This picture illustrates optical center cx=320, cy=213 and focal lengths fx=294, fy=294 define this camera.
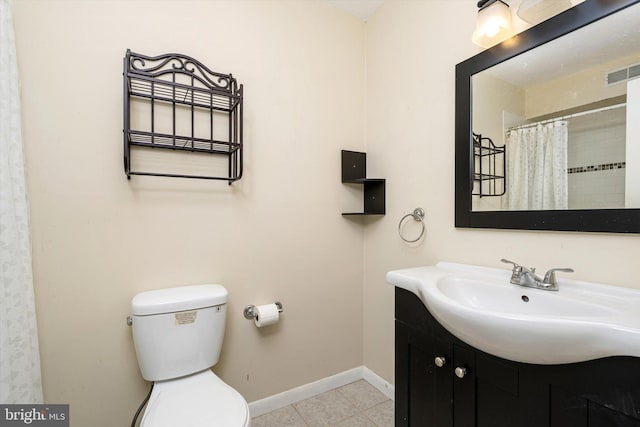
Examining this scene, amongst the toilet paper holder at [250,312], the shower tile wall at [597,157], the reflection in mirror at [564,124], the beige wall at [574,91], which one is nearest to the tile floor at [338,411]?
the toilet paper holder at [250,312]

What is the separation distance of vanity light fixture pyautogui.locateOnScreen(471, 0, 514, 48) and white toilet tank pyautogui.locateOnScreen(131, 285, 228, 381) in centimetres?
156

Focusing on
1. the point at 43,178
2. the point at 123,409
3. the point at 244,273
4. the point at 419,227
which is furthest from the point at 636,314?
the point at 43,178

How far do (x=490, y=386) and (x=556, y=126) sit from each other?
91 cm

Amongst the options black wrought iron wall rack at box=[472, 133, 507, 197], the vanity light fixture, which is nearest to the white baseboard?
black wrought iron wall rack at box=[472, 133, 507, 197]

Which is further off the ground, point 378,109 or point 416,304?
point 378,109

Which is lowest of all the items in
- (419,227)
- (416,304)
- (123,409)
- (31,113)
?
(123,409)

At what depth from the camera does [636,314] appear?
0.72 m

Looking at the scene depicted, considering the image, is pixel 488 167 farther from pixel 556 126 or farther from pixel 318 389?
pixel 318 389

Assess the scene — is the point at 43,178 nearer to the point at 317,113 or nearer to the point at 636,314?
the point at 317,113

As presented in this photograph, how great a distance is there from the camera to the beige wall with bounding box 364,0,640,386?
1.02 metres

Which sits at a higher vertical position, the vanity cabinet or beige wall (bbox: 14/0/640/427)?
beige wall (bbox: 14/0/640/427)

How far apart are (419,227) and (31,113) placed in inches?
68.7

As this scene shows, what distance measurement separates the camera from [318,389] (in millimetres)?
1775

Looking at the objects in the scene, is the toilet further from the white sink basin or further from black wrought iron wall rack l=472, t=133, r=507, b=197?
black wrought iron wall rack l=472, t=133, r=507, b=197
